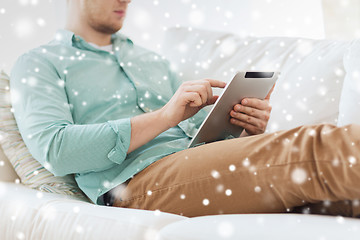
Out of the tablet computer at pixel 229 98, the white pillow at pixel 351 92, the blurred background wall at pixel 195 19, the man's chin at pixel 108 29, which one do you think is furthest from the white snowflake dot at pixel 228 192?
the blurred background wall at pixel 195 19

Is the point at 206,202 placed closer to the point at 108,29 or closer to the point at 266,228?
the point at 266,228

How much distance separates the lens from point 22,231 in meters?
0.87

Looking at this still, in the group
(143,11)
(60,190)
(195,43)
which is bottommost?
(60,190)

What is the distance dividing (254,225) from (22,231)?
A: 531 mm

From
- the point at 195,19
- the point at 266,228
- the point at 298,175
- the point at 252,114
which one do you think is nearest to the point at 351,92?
the point at 252,114

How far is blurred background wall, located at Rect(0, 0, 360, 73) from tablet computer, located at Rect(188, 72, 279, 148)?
104cm

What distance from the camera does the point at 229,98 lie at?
97 cm

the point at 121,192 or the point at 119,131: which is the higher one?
the point at 119,131

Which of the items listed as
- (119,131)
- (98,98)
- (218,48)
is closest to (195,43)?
(218,48)

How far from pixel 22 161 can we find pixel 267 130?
73 centimetres

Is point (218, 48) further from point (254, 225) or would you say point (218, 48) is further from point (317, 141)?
point (254, 225)

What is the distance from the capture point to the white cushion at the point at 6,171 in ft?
3.79

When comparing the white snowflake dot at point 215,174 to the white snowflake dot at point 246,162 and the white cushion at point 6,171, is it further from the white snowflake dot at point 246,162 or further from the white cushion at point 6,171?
the white cushion at point 6,171

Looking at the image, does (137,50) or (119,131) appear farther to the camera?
(137,50)
